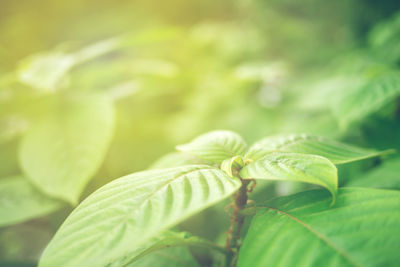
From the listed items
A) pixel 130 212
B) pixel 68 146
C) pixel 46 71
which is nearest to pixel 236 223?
pixel 130 212

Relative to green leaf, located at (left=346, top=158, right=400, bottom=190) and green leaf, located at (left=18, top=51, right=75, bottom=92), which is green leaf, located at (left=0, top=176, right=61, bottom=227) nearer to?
green leaf, located at (left=18, top=51, right=75, bottom=92)

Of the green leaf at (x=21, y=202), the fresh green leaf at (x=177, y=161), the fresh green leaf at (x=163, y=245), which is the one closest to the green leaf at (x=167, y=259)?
the fresh green leaf at (x=163, y=245)

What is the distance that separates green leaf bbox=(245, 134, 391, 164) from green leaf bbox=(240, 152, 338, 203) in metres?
0.06

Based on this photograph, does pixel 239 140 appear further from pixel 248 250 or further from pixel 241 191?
pixel 248 250

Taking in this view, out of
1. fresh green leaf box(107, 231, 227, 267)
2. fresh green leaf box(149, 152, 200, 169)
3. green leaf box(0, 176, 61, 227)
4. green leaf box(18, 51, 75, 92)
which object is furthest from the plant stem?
green leaf box(18, 51, 75, 92)

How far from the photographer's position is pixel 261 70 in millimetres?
1384

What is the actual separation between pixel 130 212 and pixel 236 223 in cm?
23

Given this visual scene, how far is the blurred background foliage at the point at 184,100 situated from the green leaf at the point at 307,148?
0.65 feet

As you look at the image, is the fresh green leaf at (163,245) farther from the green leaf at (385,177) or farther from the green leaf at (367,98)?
the green leaf at (367,98)

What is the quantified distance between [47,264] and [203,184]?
226mm

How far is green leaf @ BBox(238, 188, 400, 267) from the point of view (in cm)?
31

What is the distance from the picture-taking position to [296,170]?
382mm

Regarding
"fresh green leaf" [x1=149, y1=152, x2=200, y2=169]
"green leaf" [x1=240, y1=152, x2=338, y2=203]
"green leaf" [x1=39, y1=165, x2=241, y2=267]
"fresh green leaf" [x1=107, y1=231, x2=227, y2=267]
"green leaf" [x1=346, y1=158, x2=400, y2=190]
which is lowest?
"fresh green leaf" [x1=107, y1=231, x2=227, y2=267]

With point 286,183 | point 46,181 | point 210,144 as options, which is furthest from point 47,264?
point 286,183
